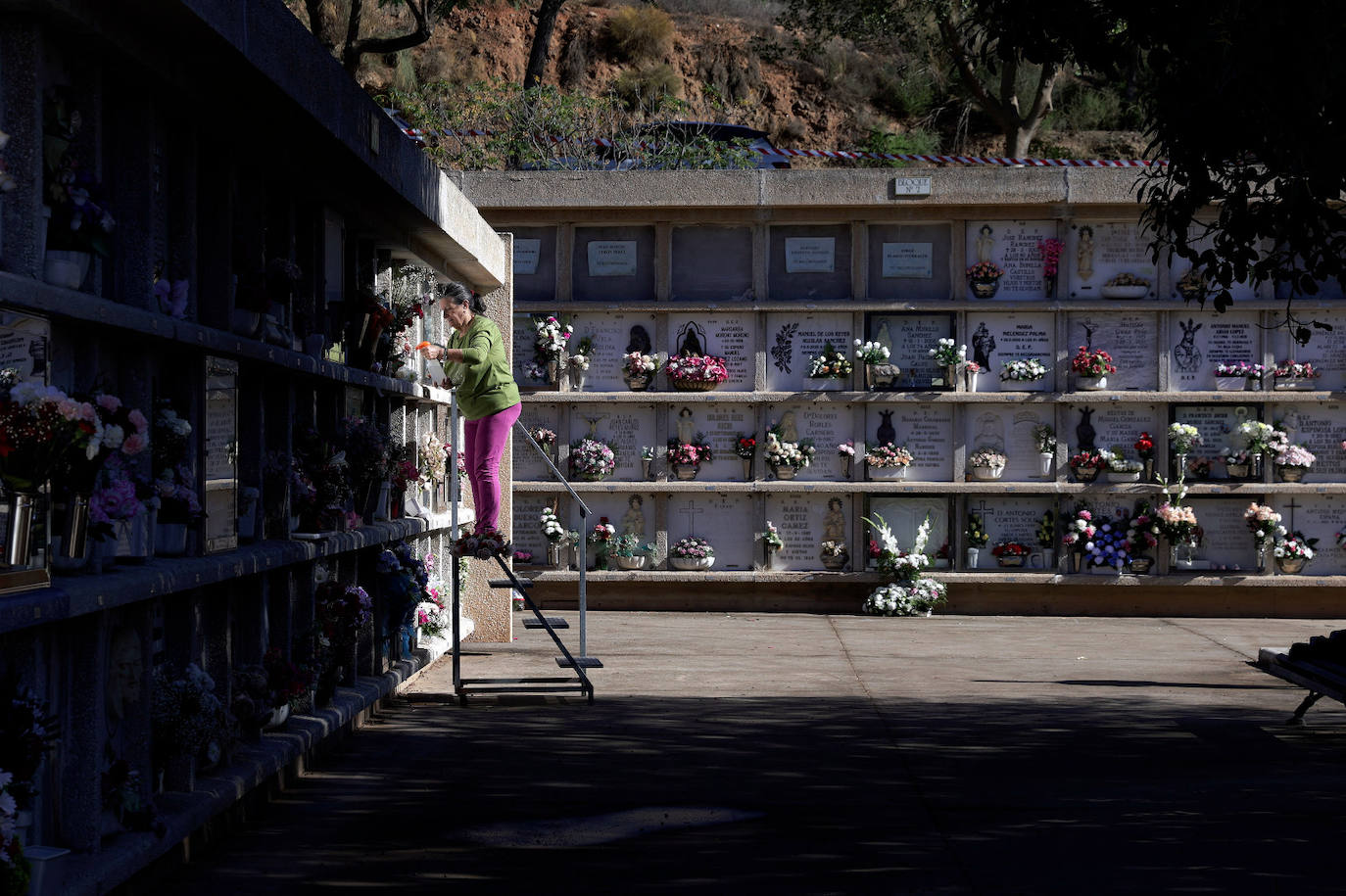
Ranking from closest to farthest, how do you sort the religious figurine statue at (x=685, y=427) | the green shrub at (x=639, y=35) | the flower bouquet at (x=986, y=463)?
the flower bouquet at (x=986, y=463)
the religious figurine statue at (x=685, y=427)
the green shrub at (x=639, y=35)

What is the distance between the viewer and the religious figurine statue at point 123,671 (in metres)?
3.57

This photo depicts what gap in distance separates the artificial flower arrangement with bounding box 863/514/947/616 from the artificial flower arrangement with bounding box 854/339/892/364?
117cm

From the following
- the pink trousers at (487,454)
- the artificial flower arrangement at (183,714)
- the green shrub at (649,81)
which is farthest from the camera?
the green shrub at (649,81)

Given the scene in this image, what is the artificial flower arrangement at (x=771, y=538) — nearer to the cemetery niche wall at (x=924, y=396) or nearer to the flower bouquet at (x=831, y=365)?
the cemetery niche wall at (x=924, y=396)

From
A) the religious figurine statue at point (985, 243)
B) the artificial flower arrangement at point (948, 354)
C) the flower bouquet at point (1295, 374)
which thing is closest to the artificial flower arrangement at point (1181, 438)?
the flower bouquet at point (1295, 374)

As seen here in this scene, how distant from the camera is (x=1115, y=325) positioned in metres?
10.5

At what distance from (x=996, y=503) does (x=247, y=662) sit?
6.77 m

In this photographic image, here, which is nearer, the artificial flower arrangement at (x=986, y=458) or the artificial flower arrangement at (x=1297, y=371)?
the artificial flower arrangement at (x=1297, y=371)

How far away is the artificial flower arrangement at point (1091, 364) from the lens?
10289mm

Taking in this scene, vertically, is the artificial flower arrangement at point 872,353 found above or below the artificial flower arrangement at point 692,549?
above

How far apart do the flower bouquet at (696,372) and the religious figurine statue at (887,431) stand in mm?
1122

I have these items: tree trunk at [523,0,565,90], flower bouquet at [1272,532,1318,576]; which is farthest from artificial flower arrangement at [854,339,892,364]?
tree trunk at [523,0,565,90]

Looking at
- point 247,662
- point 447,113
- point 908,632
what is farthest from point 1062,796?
point 447,113

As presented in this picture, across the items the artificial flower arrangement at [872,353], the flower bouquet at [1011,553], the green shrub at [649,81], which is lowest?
the flower bouquet at [1011,553]
